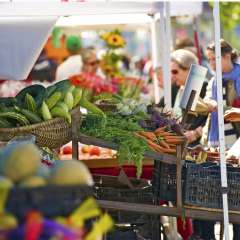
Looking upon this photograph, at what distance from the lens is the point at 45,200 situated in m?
3.30

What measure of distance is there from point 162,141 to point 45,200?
99.2 inches

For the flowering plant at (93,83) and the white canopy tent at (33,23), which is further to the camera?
the flowering plant at (93,83)

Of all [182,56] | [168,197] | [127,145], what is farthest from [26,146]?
[182,56]

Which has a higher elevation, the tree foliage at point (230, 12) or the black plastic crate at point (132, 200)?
the tree foliage at point (230, 12)

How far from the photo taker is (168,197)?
5934 mm

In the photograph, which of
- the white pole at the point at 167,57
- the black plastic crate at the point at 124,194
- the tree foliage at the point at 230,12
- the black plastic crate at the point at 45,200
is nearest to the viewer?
the black plastic crate at the point at 45,200

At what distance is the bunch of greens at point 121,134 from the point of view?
556cm

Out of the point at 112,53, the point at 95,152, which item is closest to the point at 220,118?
the point at 95,152

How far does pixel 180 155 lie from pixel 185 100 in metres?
1.31

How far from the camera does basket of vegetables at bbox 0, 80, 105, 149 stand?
18.4 feet

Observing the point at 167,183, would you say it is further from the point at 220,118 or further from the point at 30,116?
the point at 30,116

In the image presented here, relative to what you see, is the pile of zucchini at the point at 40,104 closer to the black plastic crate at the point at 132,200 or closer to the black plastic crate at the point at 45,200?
the black plastic crate at the point at 132,200

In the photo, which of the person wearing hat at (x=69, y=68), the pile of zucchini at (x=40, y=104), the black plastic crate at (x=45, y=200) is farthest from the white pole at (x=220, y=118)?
the person wearing hat at (x=69, y=68)

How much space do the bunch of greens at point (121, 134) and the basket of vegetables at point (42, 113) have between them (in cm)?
16
